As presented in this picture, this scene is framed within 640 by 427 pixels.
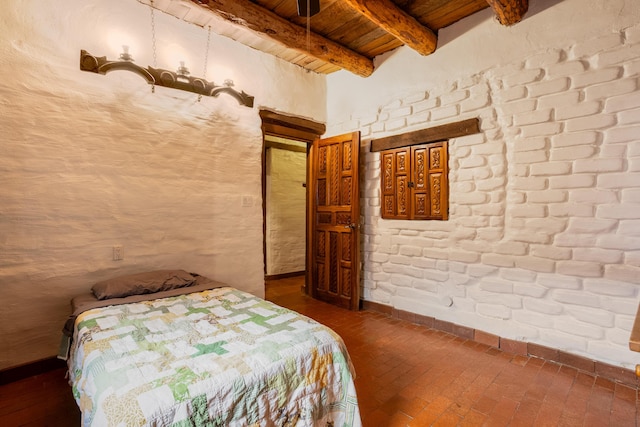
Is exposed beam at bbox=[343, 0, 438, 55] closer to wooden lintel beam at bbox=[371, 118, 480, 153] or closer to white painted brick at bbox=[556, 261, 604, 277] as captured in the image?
wooden lintel beam at bbox=[371, 118, 480, 153]

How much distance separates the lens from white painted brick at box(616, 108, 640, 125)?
2.01 meters

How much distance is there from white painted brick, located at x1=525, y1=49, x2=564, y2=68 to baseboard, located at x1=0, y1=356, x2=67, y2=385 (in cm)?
425

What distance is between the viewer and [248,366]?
3.96 feet

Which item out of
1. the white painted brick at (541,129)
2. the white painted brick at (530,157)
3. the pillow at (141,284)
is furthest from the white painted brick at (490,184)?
the pillow at (141,284)

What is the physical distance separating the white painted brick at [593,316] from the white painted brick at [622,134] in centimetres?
118

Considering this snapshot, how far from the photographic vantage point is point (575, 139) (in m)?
2.21

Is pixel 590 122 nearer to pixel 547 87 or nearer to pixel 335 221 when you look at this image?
pixel 547 87

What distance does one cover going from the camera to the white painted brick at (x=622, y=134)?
2006 millimetres

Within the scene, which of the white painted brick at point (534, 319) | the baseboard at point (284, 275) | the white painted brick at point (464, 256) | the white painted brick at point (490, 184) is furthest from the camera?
the baseboard at point (284, 275)

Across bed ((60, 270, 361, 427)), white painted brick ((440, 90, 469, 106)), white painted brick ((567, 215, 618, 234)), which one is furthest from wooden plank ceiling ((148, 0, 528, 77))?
bed ((60, 270, 361, 427))

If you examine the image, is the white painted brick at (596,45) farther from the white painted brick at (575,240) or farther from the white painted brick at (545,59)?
the white painted brick at (575,240)

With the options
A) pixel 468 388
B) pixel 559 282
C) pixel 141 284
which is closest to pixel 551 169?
pixel 559 282

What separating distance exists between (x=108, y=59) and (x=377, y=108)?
259 centimetres

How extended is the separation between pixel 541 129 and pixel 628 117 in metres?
0.48
